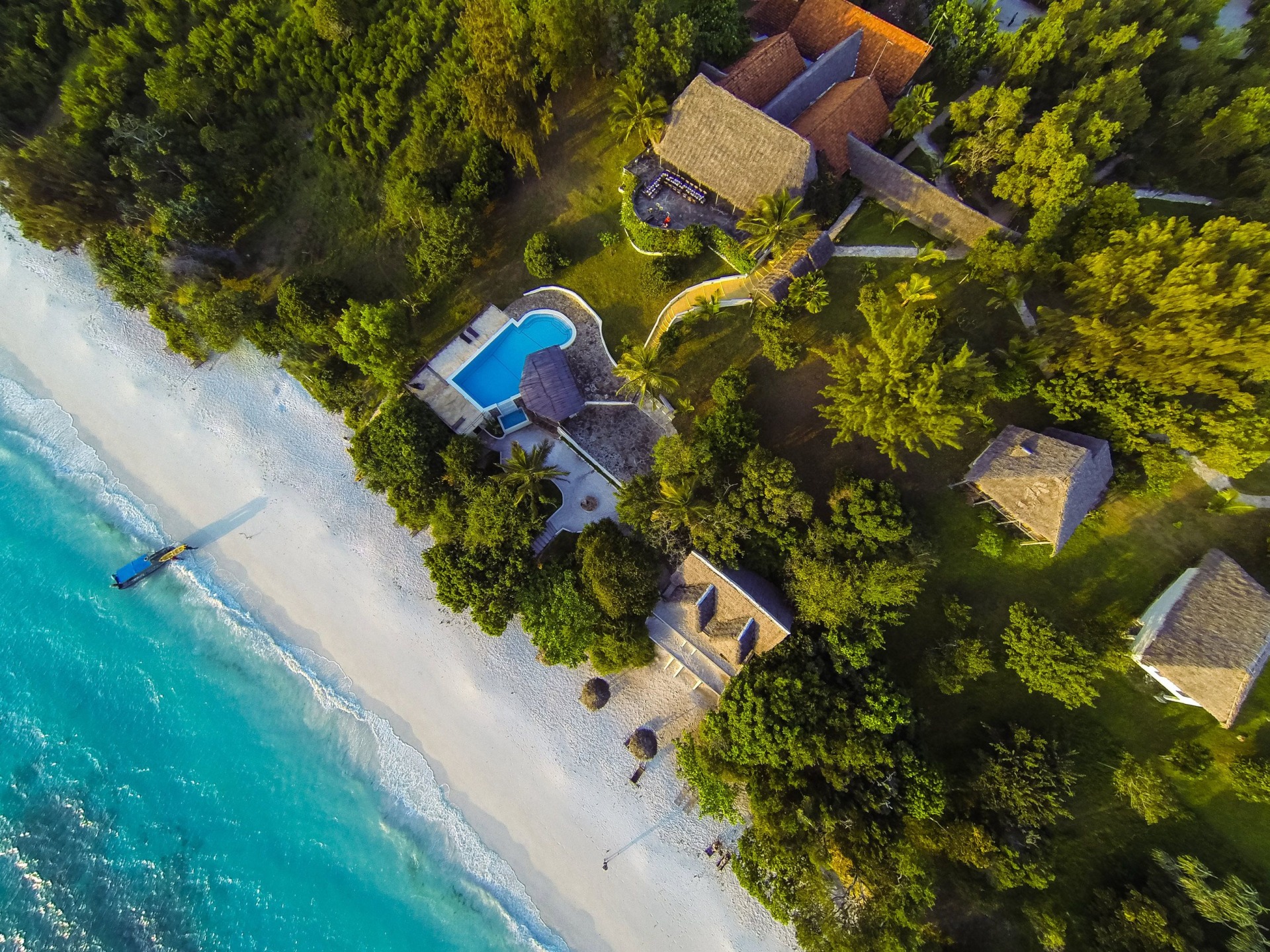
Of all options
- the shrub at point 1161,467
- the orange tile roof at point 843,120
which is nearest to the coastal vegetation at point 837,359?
the shrub at point 1161,467

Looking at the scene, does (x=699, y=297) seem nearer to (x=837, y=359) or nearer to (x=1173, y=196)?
(x=837, y=359)

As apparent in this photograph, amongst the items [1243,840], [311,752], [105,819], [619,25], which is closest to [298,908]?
[311,752]

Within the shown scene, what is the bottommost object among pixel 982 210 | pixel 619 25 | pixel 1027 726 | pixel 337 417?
pixel 337 417

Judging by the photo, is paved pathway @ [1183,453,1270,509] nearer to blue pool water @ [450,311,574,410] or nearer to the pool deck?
the pool deck

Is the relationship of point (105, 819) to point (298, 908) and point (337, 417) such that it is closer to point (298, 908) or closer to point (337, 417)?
point (298, 908)

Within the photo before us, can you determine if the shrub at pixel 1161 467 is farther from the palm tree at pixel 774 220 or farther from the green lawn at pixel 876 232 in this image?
→ the palm tree at pixel 774 220

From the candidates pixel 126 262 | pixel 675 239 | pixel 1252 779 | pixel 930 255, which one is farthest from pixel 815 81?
pixel 126 262
